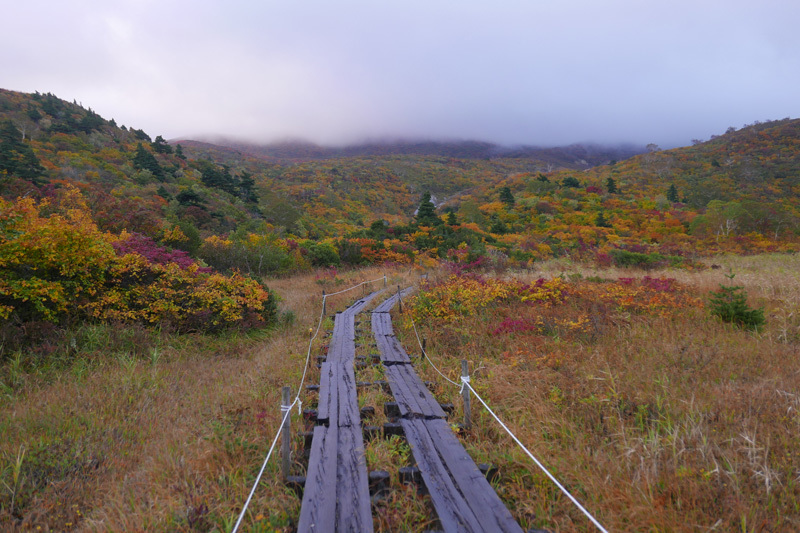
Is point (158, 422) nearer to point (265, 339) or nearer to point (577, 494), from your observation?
point (265, 339)

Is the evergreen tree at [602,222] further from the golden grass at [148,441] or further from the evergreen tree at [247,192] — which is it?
the golden grass at [148,441]

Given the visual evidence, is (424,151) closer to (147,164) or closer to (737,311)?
(147,164)

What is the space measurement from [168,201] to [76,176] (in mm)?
7550

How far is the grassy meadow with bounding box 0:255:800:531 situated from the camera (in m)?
2.75

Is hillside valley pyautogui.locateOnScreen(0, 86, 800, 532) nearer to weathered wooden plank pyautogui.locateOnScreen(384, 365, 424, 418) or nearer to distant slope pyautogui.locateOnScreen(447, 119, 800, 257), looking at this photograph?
weathered wooden plank pyautogui.locateOnScreen(384, 365, 424, 418)

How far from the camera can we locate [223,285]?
8.84 metres

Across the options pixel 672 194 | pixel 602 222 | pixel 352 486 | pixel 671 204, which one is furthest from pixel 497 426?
pixel 672 194

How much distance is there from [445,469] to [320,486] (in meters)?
1.11

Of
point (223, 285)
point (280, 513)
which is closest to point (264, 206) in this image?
point (223, 285)

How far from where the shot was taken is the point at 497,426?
4.04 meters

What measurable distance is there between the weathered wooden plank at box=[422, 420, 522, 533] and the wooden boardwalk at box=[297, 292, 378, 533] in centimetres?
79

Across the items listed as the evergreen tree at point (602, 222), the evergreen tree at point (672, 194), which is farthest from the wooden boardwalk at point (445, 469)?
the evergreen tree at point (672, 194)

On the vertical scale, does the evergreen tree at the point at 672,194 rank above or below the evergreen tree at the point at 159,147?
below

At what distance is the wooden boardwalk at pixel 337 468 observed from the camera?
2643 millimetres
